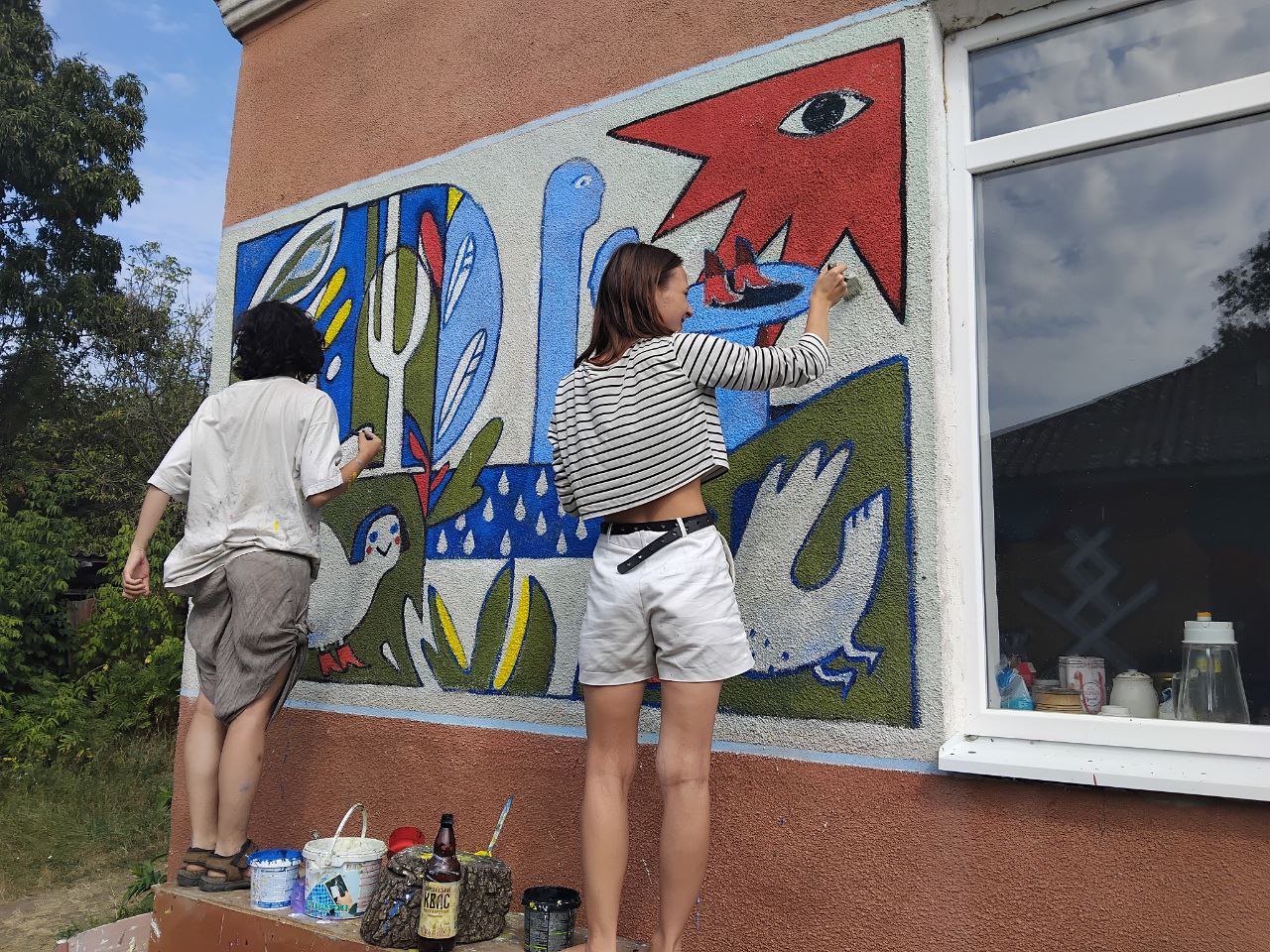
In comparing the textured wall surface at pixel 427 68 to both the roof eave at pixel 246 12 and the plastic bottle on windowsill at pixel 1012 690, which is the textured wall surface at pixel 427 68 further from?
the plastic bottle on windowsill at pixel 1012 690

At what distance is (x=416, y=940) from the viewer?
9.29 feet

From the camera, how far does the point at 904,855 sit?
263cm

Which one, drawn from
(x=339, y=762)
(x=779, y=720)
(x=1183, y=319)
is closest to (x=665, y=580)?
(x=779, y=720)

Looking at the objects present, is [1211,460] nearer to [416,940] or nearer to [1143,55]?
[1143,55]

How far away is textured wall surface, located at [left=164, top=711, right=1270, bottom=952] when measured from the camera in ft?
7.43

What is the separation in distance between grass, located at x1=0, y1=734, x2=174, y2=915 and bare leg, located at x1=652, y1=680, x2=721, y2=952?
4352 mm

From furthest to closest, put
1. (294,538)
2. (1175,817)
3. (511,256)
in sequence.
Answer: (511,256), (294,538), (1175,817)

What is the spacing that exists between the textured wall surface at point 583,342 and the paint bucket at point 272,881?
841mm

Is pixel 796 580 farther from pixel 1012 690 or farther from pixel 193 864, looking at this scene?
pixel 193 864

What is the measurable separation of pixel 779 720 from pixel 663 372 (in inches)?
44.8

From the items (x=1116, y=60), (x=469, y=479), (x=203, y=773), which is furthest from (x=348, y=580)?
(x=1116, y=60)

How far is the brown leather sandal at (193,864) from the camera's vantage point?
3.22 m

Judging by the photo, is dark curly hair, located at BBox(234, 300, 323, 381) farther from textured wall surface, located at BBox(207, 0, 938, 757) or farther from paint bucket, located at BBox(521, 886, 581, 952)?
paint bucket, located at BBox(521, 886, 581, 952)

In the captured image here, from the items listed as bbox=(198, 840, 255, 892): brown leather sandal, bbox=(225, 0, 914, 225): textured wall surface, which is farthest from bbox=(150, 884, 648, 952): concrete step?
bbox=(225, 0, 914, 225): textured wall surface
